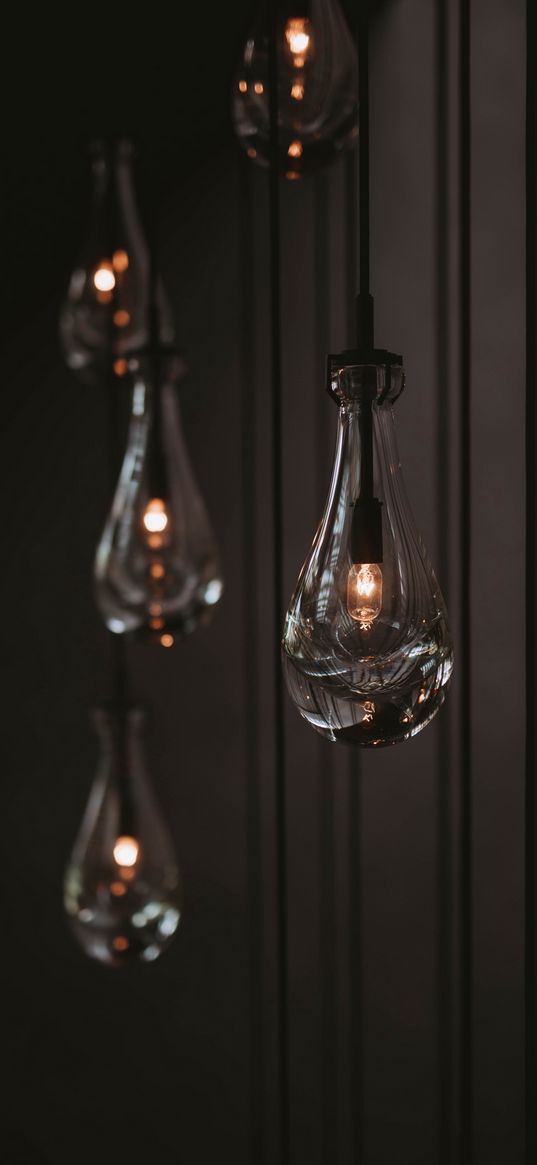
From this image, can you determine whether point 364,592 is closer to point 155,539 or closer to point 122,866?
point 155,539

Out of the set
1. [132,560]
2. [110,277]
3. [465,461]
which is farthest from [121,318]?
[465,461]

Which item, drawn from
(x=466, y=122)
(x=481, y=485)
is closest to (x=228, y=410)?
(x=481, y=485)

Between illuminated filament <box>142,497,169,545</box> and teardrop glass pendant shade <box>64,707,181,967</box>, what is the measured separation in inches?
18.6

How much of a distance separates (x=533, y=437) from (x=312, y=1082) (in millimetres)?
2932

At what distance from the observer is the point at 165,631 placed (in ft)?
4.96

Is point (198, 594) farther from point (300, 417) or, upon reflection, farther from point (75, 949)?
point (75, 949)

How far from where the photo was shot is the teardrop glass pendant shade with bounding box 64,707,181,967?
1775mm

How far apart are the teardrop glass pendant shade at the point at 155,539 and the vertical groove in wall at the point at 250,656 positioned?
1741 millimetres

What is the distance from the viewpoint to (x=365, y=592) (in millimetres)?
629

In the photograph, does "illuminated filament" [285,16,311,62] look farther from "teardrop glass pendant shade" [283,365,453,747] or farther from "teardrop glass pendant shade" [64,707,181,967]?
"teardrop glass pendant shade" [64,707,181,967]

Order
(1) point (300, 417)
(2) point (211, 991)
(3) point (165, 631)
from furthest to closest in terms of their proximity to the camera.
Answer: (2) point (211, 991) → (1) point (300, 417) → (3) point (165, 631)

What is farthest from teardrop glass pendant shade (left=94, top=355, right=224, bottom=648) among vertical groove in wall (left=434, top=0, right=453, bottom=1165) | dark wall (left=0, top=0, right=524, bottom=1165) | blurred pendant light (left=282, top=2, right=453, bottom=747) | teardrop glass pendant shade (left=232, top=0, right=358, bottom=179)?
vertical groove in wall (left=434, top=0, right=453, bottom=1165)

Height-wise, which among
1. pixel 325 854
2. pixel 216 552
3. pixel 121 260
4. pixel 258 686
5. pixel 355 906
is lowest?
pixel 355 906

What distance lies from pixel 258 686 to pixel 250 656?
0.09 m
